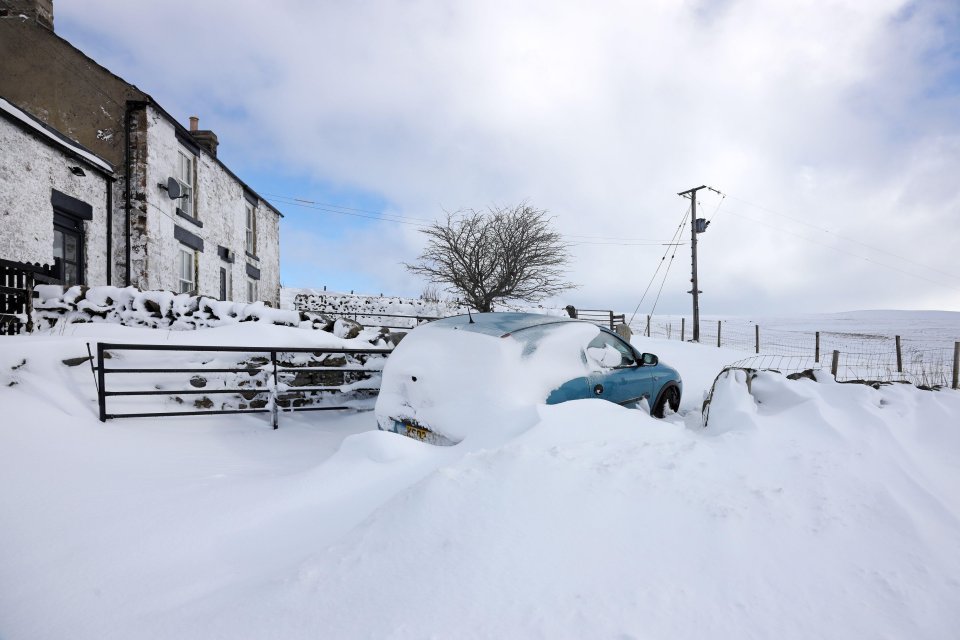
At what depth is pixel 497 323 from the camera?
13.4ft

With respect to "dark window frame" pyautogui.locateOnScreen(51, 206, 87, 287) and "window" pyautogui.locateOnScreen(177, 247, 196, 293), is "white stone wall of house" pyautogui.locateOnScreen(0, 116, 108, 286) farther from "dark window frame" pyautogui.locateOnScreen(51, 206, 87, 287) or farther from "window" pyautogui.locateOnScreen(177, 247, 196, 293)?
"window" pyautogui.locateOnScreen(177, 247, 196, 293)

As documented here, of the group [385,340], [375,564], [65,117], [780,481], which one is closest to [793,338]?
[385,340]

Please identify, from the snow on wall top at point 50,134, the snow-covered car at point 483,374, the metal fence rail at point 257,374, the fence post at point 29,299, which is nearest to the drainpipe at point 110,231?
the snow on wall top at point 50,134

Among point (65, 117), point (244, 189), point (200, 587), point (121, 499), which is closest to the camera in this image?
point (200, 587)

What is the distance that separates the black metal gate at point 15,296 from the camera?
642 centimetres

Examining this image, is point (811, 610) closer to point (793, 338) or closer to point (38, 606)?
point (38, 606)

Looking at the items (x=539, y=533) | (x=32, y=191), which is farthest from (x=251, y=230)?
(x=539, y=533)

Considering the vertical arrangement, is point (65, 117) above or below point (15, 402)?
above

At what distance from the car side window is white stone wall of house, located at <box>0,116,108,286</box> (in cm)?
988

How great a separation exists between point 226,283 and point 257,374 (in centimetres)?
1041

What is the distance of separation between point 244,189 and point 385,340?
11870mm

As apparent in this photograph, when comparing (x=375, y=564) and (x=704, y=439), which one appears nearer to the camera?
(x=375, y=564)

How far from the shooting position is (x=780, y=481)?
8.05ft

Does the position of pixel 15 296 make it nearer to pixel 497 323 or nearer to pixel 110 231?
pixel 110 231
